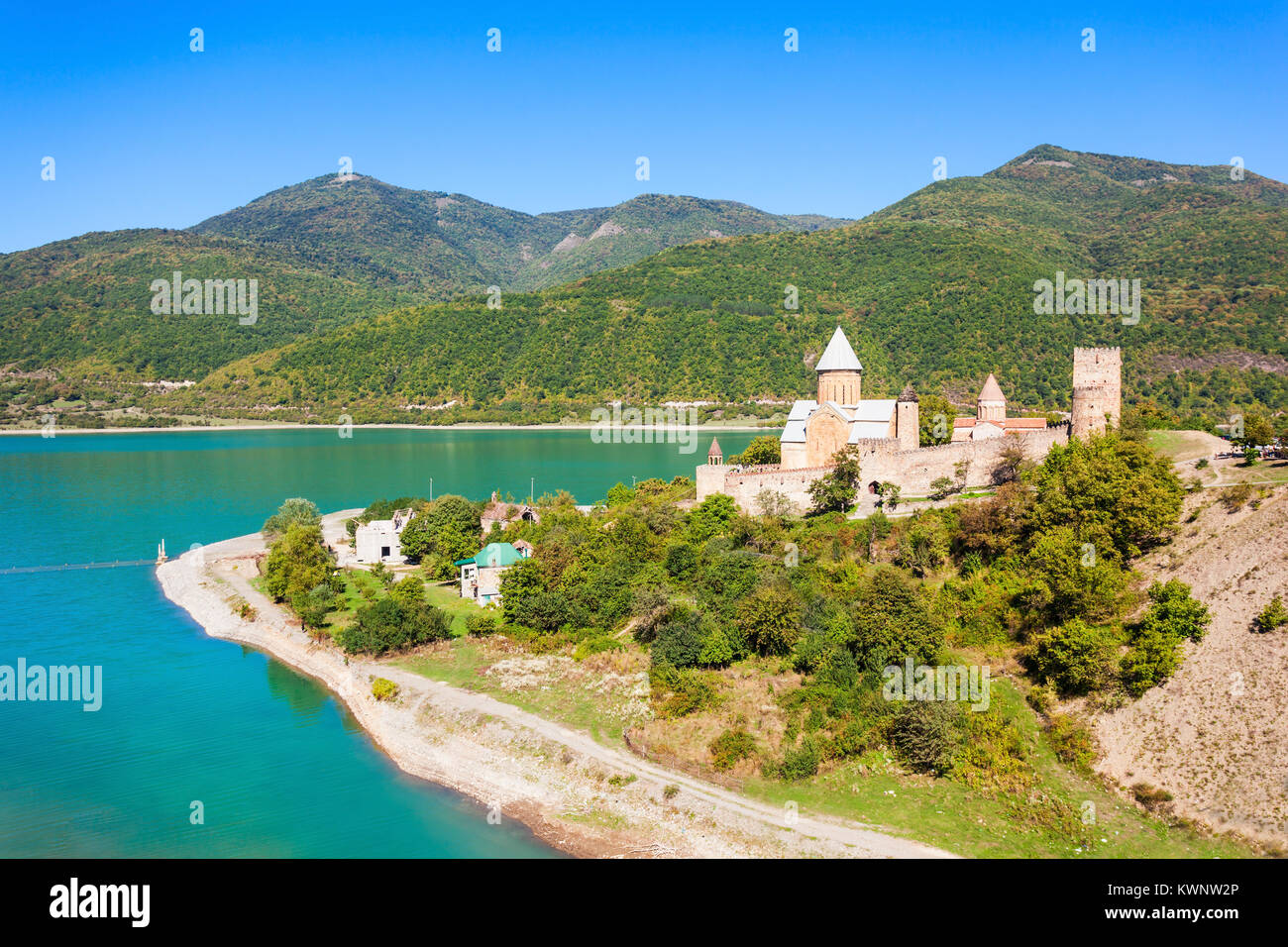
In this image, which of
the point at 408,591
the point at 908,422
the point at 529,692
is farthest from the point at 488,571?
A: the point at 908,422

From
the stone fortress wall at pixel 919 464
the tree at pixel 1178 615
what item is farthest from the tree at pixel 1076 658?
the stone fortress wall at pixel 919 464

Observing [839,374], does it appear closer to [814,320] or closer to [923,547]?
[923,547]

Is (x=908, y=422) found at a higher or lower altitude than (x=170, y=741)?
higher

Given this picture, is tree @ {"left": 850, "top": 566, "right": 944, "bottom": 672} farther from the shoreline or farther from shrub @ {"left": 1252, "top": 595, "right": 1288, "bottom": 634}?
shrub @ {"left": 1252, "top": 595, "right": 1288, "bottom": 634}

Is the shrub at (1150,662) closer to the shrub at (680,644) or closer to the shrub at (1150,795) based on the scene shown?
the shrub at (1150,795)
